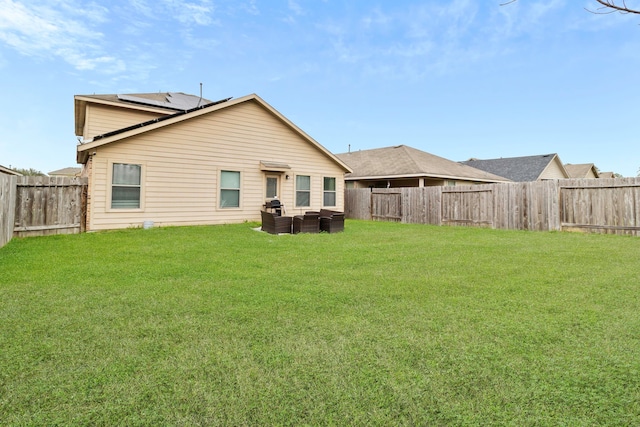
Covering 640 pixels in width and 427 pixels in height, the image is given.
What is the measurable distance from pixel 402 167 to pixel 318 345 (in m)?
17.8

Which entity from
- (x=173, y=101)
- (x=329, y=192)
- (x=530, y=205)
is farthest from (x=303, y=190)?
(x=530, y=205)

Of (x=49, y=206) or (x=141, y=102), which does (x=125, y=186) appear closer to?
(x=49, y=206)

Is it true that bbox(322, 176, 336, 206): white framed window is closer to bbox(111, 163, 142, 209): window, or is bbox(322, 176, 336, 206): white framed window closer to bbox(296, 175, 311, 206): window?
bbox(296, 175, 311, 206): window

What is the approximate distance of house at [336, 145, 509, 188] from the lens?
60.1ft

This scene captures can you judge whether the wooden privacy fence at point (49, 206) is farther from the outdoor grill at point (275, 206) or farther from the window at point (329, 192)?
the window at point (329, 192)

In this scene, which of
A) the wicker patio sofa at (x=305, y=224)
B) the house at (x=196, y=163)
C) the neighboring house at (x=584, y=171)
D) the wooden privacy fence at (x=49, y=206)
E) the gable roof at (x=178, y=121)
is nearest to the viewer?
the wooden privacy fence at (x=49, y=206)

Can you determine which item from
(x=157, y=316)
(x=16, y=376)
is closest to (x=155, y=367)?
(x=16, y=376)

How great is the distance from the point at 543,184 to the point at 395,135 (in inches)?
787

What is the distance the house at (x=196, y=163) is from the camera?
10273 mm

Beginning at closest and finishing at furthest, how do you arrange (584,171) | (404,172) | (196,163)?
(196,163) → (404,172) → (584,171)

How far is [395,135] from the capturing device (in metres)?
30.2

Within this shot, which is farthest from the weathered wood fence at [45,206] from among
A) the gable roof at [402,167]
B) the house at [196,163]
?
the gable roof at [402,167]

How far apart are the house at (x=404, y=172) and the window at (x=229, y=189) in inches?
337

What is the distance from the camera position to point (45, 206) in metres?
9.08
